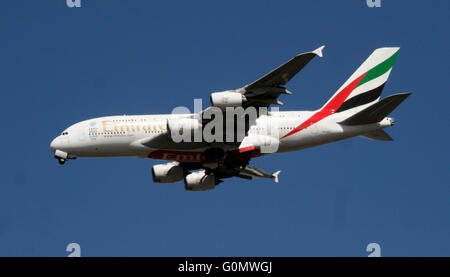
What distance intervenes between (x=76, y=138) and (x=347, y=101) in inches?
692

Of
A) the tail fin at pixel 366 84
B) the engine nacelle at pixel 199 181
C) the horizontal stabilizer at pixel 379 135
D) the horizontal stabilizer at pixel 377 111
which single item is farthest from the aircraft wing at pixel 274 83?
the engine nacelle at pixel 199 181

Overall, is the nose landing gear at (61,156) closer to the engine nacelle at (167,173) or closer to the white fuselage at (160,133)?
the white fuselage at (160,133)

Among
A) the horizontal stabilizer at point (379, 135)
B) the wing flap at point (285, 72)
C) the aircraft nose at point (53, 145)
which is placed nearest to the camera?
the wing flap at point (285, 72)

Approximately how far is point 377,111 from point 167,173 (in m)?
14.7

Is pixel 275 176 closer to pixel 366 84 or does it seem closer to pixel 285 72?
pixel 366 84

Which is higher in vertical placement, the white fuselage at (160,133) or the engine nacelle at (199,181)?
the white fuselage at (160,133)

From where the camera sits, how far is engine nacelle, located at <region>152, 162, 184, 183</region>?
50531mm

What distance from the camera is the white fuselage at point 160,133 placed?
46.7 metres

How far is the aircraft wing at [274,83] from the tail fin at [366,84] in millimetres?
7774

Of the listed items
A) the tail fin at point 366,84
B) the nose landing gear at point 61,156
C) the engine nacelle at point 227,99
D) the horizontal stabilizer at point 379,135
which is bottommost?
the nose landing gear at point 61,156

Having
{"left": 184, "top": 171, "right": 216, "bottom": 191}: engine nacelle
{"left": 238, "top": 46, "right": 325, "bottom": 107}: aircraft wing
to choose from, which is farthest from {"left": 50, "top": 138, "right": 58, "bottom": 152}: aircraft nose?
{"left": 238, "top": 46, "right": 325, "bottom": 107}: aircraft wing

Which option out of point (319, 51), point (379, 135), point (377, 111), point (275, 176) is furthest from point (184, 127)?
point (379, 135)

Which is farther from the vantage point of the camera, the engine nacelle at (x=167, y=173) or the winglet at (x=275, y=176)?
the winglet at (x=275, y=176)

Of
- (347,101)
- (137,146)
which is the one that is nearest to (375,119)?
(347,101)
